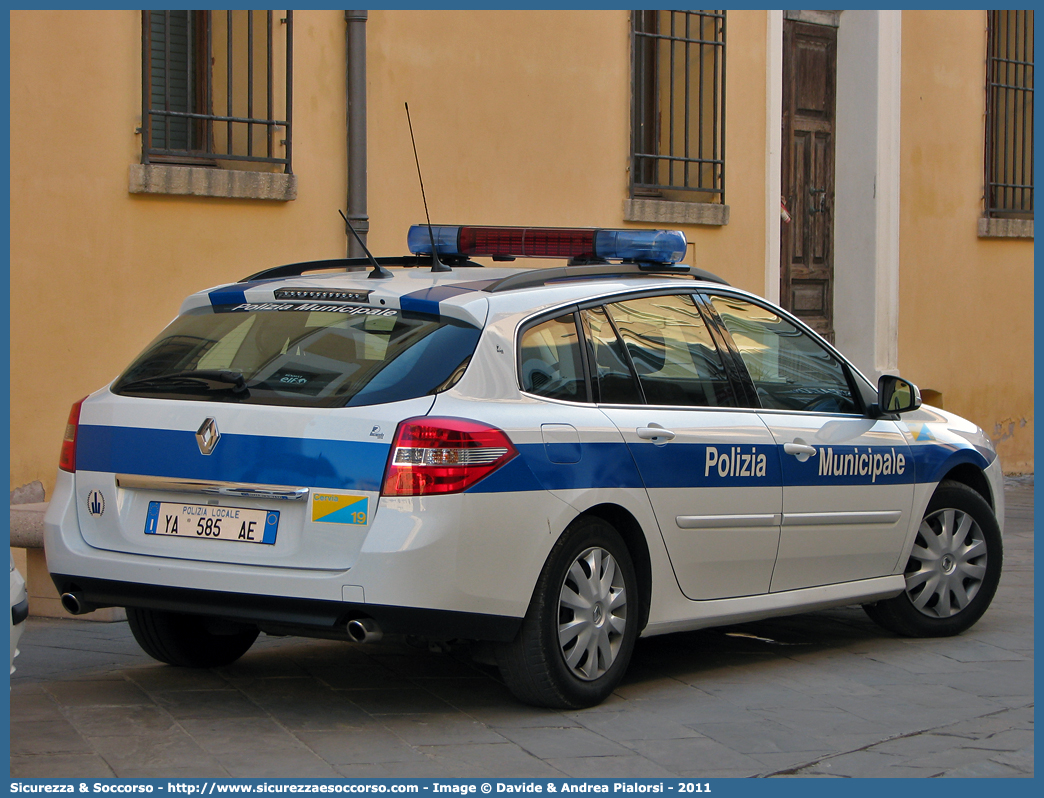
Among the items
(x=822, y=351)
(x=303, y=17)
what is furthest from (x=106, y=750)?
(x=303, y=17)

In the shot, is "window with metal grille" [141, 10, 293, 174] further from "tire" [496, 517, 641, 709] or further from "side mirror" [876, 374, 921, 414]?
"tire" [496, 517, 641, 709]

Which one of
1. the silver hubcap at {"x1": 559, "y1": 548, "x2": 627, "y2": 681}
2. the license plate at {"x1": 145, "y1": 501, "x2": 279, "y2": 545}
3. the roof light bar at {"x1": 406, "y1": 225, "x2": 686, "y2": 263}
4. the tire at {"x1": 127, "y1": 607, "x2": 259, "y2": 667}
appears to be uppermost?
the roof light bar at {"x1": 406, "y1": 225, "x2": 686, "y2": 263}

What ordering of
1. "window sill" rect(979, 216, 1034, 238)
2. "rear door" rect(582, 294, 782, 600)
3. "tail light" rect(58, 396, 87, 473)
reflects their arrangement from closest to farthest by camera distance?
1. "tail light" rect(58, 396, 87, 473)
2. "rear door" rect(582, 294, 782, 600)
3. "window sill" rect(979, 216, 1034, 238)

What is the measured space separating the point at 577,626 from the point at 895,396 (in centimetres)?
214

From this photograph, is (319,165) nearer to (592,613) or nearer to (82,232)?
(82,232)

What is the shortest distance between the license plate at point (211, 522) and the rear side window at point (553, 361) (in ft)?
3.19

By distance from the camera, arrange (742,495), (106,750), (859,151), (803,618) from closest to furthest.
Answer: (106,750), (742,495), (803,618), (859,151)

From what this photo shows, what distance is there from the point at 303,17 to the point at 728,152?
4096 mm

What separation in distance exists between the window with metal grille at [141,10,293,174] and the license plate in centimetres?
429

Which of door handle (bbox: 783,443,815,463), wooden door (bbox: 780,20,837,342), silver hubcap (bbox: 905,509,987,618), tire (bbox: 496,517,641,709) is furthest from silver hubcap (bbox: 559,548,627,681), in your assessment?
wooden door (bbox: 780,20,837,342)

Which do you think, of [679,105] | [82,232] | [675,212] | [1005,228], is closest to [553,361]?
[82,232]

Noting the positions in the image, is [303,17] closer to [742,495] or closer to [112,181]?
[112,181]

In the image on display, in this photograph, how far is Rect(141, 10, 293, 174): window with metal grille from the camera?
8.69 meters

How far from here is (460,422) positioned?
4.57 m
